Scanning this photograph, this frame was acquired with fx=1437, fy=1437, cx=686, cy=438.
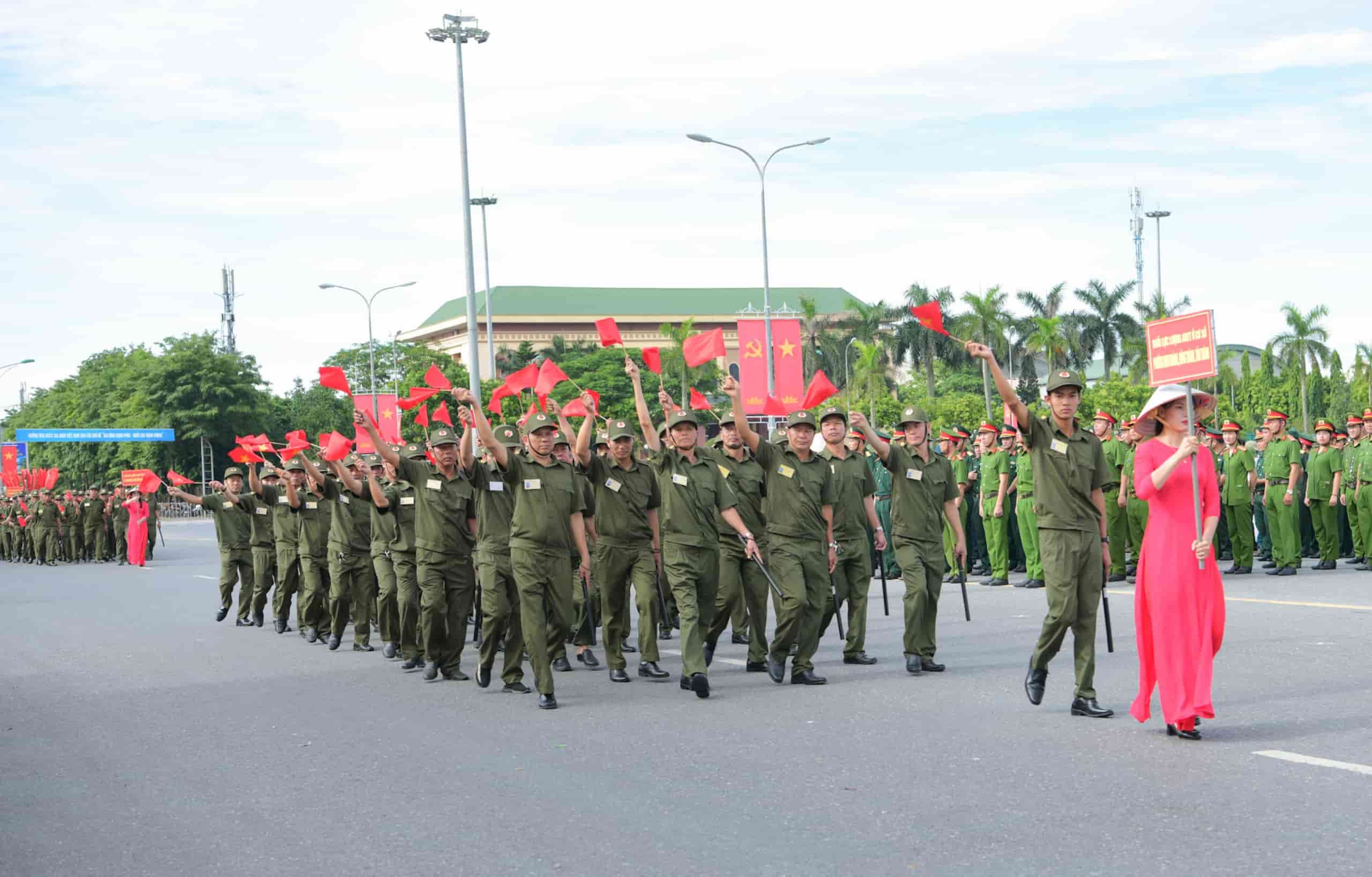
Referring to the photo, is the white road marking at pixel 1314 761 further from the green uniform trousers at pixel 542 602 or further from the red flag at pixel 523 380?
the red flag at pixel 523 380

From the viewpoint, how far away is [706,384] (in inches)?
3442

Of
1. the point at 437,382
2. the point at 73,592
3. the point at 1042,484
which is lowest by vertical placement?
the point at 73,592

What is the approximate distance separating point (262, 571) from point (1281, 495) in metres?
12.0

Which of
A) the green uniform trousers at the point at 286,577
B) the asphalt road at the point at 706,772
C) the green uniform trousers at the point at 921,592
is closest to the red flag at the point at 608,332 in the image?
the asphalt road at the point at 706,772

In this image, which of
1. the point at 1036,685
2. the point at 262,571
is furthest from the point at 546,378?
the point at 262,571

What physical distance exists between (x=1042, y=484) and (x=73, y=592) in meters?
19.4

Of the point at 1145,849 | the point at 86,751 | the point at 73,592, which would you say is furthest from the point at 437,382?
the point at 73,592

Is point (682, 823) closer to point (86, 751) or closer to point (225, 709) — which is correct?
point (86, 751)

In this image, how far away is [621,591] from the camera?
1064 centimetres

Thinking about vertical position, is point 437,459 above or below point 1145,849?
above

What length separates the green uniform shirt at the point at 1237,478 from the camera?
17.4m

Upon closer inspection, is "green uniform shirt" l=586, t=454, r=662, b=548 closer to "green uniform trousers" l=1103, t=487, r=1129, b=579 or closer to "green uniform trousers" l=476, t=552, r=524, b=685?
"green uniform trousers" l=476, t=552, r=524, b=685

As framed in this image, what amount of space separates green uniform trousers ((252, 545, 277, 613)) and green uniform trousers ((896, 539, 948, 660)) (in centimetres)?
832

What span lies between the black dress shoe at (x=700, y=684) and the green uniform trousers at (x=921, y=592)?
1.65 metres
